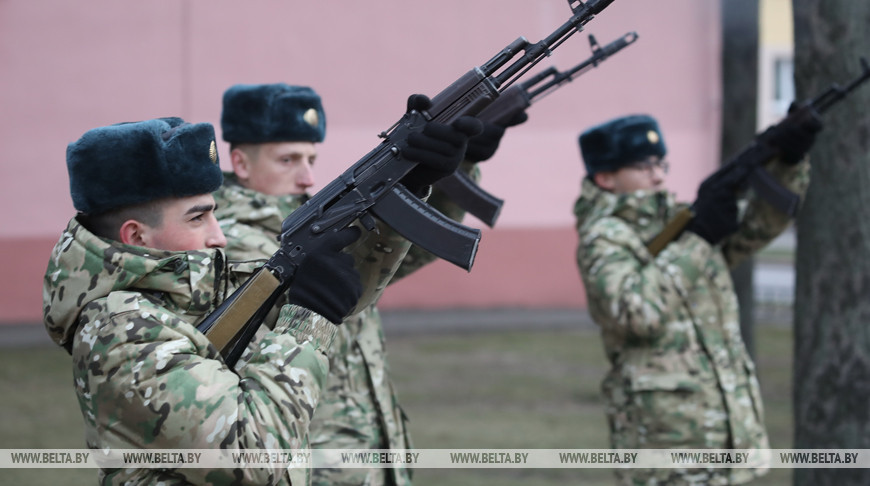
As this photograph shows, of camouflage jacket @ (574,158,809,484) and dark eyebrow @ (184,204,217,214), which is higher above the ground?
dark eyebrow @ (184,204,217,214)

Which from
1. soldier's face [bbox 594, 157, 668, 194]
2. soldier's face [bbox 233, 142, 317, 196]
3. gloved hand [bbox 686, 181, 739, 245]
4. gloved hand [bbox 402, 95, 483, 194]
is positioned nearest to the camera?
gloved hand [bbox 402, 95, 483, 194]

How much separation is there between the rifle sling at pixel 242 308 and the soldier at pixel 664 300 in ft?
6.39

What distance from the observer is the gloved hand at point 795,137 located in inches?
164

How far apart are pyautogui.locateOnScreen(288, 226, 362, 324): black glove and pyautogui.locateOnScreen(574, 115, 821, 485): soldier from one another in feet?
6.08

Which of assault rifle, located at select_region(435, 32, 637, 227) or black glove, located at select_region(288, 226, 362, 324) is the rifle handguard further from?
black glove, located at select_region(288, 226, 362, 324)

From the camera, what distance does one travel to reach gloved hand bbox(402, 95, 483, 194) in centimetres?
244

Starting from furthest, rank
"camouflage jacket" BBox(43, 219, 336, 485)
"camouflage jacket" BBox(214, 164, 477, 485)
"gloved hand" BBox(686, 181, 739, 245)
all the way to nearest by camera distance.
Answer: "gloved hand" BBox(686, 181, 739, 245)
"camouflage jacket" BBox(214, 164, 477, 485)
"camouflage jacket" BBox(43, 219, 336, 485)

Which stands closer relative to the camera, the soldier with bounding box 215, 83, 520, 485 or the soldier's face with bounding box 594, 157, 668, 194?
the soldier with bounding box 215, 83, 520, 485

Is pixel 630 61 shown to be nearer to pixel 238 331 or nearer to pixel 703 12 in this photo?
pixel 703 12

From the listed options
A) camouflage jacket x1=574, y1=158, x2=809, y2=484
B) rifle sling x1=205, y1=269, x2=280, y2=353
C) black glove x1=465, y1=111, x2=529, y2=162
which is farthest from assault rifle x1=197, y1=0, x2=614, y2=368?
camouflage jacket x1=574, y1=158, x2=809, y2=484

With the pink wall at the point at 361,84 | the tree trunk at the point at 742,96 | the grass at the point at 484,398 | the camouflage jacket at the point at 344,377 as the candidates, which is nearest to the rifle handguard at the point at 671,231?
the camouflage jacket at the point at 344,377

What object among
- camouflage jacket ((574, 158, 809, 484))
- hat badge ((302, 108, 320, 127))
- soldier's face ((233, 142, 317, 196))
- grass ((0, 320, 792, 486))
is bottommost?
grass ((0, 320, 792, 486))

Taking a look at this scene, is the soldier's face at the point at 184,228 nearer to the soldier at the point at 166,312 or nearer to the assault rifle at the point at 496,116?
the soldier at the point at 166,312

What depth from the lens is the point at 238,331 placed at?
88.0 inches
